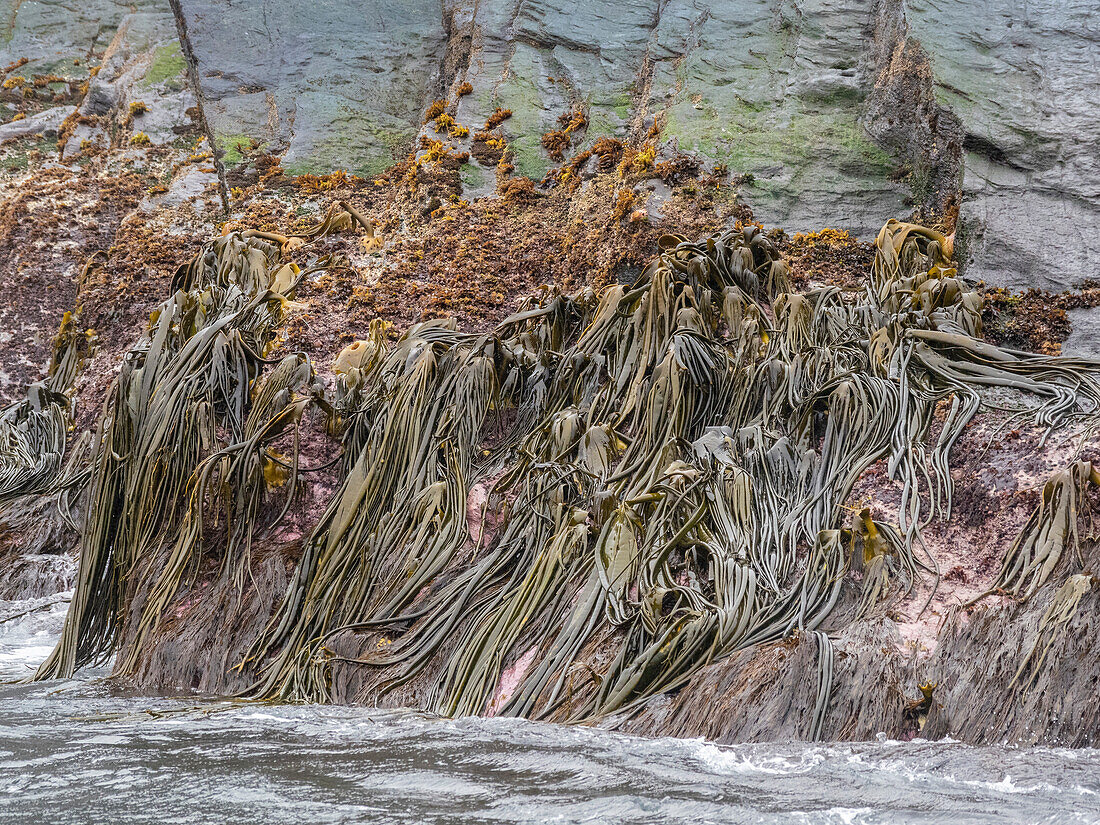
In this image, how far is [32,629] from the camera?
4375 mm

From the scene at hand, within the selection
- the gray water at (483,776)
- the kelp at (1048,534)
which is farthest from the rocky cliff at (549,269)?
the gray water at (483,776)

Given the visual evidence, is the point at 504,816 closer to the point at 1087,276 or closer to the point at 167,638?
the point at 167,638

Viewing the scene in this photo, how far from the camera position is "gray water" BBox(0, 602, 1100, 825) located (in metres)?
1.71

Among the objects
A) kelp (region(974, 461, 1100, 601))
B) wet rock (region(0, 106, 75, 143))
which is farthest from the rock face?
kelp (region(974, 461, 1100, 601))

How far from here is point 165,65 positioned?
381 inches

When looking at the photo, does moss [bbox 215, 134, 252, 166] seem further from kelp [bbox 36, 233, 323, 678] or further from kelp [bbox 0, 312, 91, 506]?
kelp [bbox 36, 233, 323, 678]

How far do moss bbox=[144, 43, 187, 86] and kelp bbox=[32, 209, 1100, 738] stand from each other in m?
5.50

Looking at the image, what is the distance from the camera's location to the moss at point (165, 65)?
31.2 ft

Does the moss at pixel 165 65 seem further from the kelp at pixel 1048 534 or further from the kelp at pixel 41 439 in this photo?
the kelp at pixel 1048 534

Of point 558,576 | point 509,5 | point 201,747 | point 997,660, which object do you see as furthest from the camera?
point 509,5

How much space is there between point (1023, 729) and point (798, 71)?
5.99 metres

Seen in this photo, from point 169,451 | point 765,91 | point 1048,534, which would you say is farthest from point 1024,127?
point 169,451

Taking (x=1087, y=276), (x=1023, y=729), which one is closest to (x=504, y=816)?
(x=1023, y=729)

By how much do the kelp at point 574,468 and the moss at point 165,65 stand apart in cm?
550
